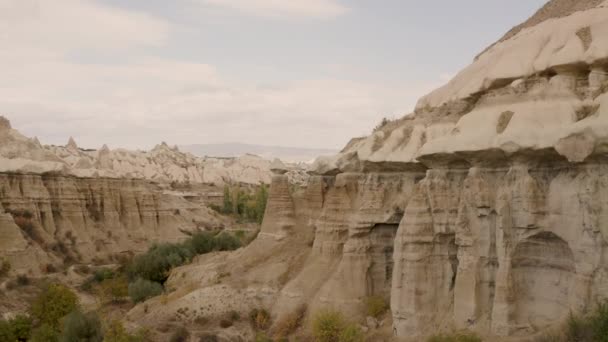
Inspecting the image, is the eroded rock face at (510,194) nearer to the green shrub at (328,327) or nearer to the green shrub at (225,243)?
the green shrub at (328,327)

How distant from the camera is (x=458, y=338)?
1838 centimetres

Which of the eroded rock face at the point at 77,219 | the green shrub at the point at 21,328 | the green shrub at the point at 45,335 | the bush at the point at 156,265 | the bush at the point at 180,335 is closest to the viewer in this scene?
the bush at the point at 180,335

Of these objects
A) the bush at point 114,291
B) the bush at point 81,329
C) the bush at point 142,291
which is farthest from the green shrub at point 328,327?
the bush at point 114,291

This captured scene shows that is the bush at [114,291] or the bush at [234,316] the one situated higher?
the bush at [234,316]

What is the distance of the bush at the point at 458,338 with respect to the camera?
18131 mm

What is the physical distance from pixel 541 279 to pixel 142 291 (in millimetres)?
22375

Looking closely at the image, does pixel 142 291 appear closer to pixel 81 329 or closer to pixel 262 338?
pixel 81 329

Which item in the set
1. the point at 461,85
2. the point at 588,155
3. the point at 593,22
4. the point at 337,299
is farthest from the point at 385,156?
the point at 588,155

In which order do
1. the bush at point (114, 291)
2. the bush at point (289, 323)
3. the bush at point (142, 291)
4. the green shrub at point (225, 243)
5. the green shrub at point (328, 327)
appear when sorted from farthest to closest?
the green shrub at point (225, 243) → the bush at point (114, 291) → the bush at point (142, 291) → the bush at point (289, 323) → the green shrub at point (328, 327)

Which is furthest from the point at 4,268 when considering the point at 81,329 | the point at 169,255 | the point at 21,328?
the point at 81,329

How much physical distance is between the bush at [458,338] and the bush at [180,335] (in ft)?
34.4

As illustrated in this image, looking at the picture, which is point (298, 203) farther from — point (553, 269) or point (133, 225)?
point (133, 225)

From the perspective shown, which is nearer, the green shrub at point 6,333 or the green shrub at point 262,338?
the green shrub at point 262,338

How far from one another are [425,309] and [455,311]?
1.45m
